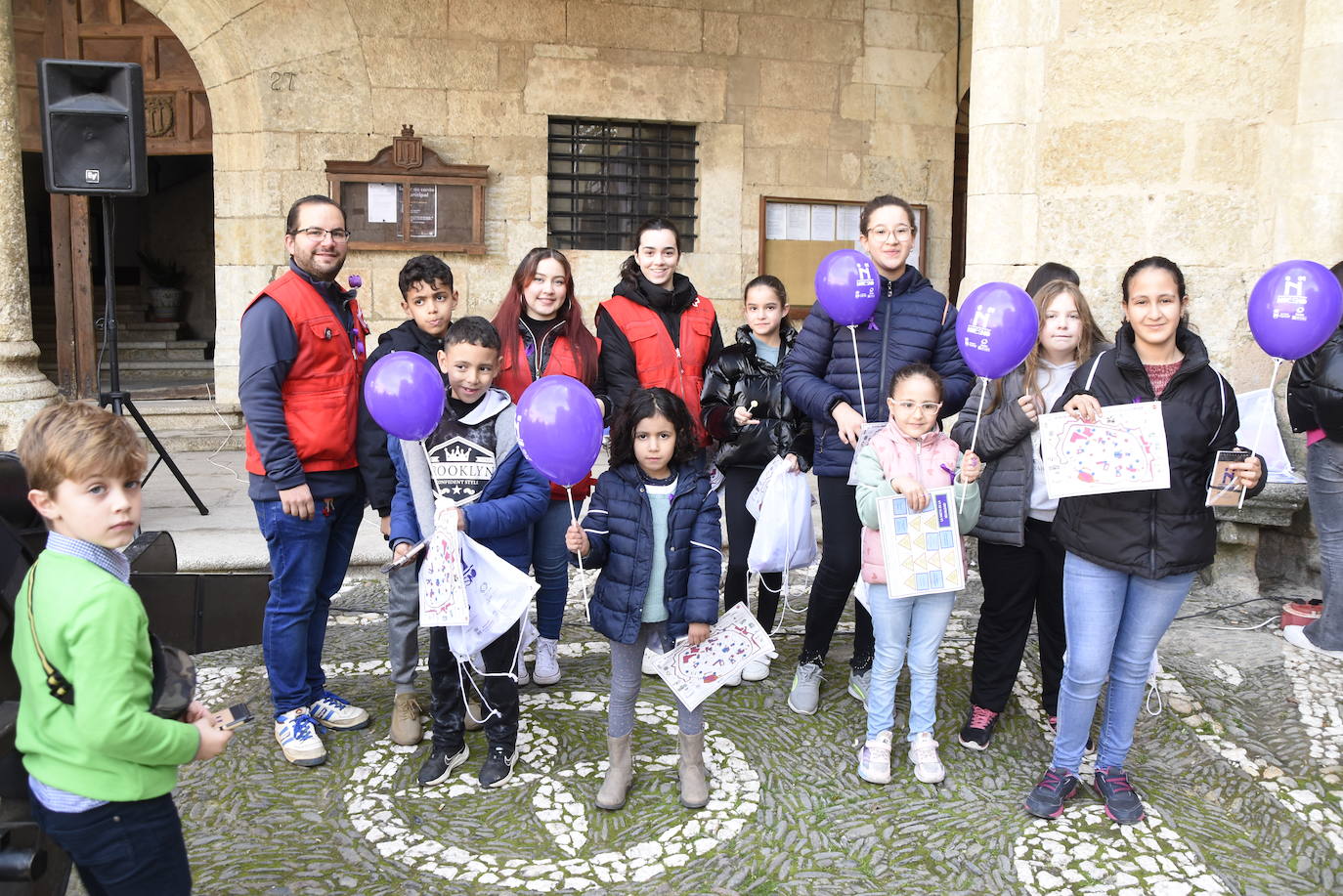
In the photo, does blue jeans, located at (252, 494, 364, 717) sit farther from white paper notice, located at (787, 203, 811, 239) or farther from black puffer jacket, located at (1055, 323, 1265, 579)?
white paper notice, located at (787, 203, 811, 239)

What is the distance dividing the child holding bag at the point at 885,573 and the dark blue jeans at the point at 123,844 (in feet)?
6.48

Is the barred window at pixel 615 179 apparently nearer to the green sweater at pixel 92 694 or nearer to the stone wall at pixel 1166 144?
the stone wall at pixel 1166 144

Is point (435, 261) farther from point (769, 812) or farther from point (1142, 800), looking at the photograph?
point (1142, 800)

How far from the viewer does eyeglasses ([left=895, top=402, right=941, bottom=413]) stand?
314cm

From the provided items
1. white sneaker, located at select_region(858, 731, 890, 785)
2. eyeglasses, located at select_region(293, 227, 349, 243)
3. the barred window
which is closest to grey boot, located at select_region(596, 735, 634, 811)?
white sneaker, located at select_region(858, 731, 890, 785)

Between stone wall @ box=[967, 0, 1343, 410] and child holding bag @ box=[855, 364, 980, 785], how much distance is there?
2.12m

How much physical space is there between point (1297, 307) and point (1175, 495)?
2.27ft

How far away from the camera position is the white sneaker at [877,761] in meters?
3.22

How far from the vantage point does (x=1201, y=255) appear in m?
4.91

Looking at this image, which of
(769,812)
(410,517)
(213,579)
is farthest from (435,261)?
(769,812)

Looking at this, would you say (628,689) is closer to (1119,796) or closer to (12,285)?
(1119,796)

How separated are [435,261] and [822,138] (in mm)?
5932

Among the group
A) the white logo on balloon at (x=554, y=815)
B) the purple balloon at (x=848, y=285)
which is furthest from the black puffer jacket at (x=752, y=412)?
the white logo on balloon at (x=554, y=815)

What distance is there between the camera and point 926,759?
10.6 feet
